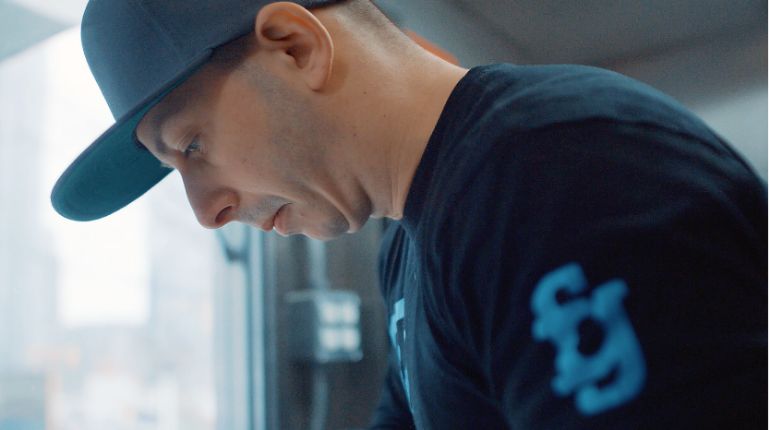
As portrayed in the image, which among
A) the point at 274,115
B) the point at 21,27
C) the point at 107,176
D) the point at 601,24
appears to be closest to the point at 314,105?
the point at 274,115

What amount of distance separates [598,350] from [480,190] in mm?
127

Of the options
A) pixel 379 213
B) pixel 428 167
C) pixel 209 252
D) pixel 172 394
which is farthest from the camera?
pixel 209 252

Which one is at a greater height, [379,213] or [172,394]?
[379,213]

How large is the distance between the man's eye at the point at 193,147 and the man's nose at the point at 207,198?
0.08ft

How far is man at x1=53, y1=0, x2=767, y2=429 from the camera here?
423 mm

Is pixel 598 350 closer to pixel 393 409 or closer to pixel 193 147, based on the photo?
pixel 193 147

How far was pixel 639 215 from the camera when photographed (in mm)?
443

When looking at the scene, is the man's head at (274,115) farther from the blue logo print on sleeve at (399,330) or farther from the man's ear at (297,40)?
the blue logo print on sleeve at (399,330)

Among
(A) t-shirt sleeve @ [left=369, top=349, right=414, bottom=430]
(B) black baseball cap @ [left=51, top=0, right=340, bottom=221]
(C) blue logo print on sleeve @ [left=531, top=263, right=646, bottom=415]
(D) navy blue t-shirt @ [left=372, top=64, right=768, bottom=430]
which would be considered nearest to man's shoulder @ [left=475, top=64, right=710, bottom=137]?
(D) navy blue t-shirt @ [left=372, top=64, right=768, bottom=430]

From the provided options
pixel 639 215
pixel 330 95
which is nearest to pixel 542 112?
pixel 639 215

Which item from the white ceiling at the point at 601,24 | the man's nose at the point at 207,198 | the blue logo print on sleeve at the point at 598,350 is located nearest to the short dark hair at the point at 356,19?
the man's nose at the point at 207,198

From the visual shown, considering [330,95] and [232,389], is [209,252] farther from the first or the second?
[330,95]

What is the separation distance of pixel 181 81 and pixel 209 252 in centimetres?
76

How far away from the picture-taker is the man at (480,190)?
16.6 inches
